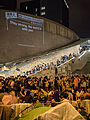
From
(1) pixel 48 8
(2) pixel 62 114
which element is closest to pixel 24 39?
(2) pixel 62 114

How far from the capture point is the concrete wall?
66.3 feet

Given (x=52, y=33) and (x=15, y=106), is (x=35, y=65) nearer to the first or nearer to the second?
(x=52, y=33)

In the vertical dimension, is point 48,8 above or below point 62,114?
above

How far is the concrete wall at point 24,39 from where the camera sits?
2022cm

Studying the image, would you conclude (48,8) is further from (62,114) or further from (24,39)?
(62,114)

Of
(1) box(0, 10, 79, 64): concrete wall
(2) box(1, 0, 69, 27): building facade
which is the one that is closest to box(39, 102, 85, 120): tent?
(1) box(0, 10, 79, 64): concrete wall

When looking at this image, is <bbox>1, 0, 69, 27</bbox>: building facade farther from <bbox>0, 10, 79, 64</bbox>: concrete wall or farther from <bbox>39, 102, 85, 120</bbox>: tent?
<bbox>39, 102, 85, 120</bbox>: tent

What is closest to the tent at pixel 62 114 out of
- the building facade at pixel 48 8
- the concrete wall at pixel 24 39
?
the concrete wall at pixel 24 39

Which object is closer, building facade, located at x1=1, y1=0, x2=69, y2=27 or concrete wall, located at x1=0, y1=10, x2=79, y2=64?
concrete wall, located at x1=0, y1=10, x2=79, y2=64

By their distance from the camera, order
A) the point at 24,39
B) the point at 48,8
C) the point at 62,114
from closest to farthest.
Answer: the point at 62,114
the point at 24,39
the point at 48,8

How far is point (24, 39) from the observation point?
2259cm

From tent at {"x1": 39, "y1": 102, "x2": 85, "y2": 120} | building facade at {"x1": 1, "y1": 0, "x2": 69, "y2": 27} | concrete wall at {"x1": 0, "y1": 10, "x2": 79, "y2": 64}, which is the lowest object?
tent at {"x1": 39, "y1": 102, "x2": 85, "y2": 120}

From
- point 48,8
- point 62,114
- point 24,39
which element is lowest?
point 62,114

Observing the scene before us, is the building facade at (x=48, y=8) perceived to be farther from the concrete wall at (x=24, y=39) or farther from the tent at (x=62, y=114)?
the tent at (x=62, y=114)
